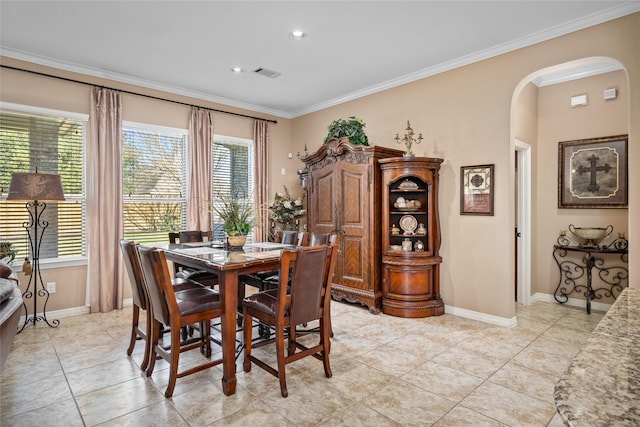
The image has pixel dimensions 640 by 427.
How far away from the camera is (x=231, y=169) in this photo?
5.73 meters

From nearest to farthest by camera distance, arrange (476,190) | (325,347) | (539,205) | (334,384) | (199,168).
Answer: (334,384), (325,347), (476,190), (539,205), (199,168)

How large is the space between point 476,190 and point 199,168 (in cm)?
366

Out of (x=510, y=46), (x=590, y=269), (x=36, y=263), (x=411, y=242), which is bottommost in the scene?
(x=590, y=269)

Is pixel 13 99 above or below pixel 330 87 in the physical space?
below

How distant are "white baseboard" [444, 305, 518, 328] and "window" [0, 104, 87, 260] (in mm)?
4463

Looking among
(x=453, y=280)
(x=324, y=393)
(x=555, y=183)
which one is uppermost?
(x=555, y=183)

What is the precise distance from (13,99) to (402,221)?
178 inches

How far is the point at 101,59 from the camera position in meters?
4.05

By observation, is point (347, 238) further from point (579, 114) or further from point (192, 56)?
point (579, 114)

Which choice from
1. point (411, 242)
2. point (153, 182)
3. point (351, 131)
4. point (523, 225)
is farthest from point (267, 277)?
point (523, 225)

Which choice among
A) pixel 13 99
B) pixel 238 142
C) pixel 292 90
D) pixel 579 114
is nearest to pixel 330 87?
pixel 292 90

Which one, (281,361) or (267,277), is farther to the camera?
(267,277)

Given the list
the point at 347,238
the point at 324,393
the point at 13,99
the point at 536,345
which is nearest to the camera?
the point at 324,393

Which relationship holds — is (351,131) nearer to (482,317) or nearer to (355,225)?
(355,225)
